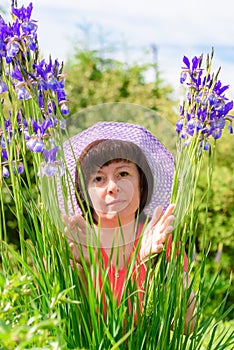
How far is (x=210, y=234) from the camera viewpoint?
19.3 feet

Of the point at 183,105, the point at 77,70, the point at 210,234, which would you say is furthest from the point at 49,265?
the point at 77,70

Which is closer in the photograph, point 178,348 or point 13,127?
point 13,127

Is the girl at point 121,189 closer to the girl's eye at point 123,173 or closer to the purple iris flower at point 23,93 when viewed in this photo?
the girl's eye at point 123,173

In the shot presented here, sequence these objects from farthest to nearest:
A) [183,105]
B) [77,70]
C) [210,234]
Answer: [77,70] < [210,234] < [183,105]

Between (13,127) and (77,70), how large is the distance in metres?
7.96

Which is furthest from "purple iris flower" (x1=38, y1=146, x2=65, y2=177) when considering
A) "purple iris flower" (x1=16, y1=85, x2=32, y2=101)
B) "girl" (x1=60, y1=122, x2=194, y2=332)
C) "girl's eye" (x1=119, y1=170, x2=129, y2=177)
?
"girl's eye" (x1=119, y1=170, x2=129, y2=177)

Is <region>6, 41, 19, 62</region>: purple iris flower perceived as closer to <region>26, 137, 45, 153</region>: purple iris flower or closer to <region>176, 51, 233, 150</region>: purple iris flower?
<region>26, 137, 45, 153</region>: purple iris flower

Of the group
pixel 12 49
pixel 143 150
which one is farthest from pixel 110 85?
pixel 12 49

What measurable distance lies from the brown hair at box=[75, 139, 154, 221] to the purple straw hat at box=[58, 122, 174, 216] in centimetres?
2

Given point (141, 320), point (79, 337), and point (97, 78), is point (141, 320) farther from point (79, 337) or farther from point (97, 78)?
point (97, 78)

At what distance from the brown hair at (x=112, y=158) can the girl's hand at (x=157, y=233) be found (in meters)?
0.23

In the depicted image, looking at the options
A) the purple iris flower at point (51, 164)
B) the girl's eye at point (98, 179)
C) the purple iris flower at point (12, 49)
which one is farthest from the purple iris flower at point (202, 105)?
the purple iris flower at point (12, 49)

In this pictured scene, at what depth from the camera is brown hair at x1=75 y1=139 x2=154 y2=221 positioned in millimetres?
2473

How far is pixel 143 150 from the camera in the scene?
256cm
